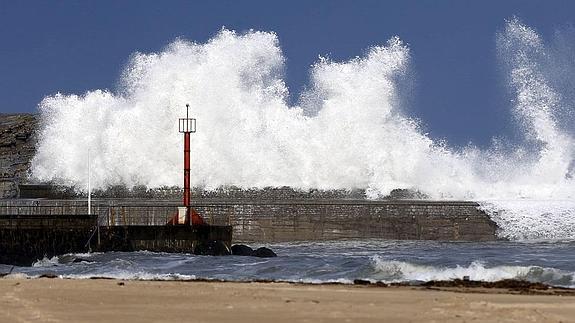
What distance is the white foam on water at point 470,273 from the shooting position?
59.7ft

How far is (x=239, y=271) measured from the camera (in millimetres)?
21312

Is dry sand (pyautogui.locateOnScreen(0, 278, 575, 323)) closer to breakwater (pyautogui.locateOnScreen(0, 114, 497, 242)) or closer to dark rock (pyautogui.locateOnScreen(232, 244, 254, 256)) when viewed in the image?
dark rock (pyautogui.locateOnScreen(232, 244, 254, 256))

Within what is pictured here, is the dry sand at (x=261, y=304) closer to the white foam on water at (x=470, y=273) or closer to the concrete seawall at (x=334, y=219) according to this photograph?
the white foam on water at (x=470, y=273)

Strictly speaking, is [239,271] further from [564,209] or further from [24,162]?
[24,162]

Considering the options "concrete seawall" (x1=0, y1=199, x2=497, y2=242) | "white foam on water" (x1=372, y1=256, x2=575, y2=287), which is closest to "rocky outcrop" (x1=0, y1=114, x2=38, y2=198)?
"concrete seawall" (x1=0, y1=199, x2=497, y2=242)

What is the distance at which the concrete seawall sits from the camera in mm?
34625

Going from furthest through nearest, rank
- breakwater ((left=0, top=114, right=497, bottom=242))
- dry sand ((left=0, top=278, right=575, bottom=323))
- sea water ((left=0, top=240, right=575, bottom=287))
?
breakwater ((left=0, top=114, right=497, bottom=242)) < sea water ((left=0, top=240, right=575, bottom=287)) < dry sand ((left=0, top=278, right=575, bottom=323))

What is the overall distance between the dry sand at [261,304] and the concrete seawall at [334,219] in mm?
18858

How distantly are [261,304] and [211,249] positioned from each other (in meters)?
13.3

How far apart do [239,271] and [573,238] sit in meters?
16.5

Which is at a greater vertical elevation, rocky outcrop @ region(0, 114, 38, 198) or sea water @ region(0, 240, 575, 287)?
rocky outcrop @ region(0, 114, 38, 198)

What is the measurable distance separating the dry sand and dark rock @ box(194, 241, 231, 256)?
10.2m

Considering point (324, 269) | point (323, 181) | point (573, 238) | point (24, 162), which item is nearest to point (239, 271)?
point (324, 269)

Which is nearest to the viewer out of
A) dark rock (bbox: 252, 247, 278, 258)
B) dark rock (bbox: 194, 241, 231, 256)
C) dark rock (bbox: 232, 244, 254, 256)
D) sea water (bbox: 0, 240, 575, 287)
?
sea water (bbox: 0, 240, 575, 287)
